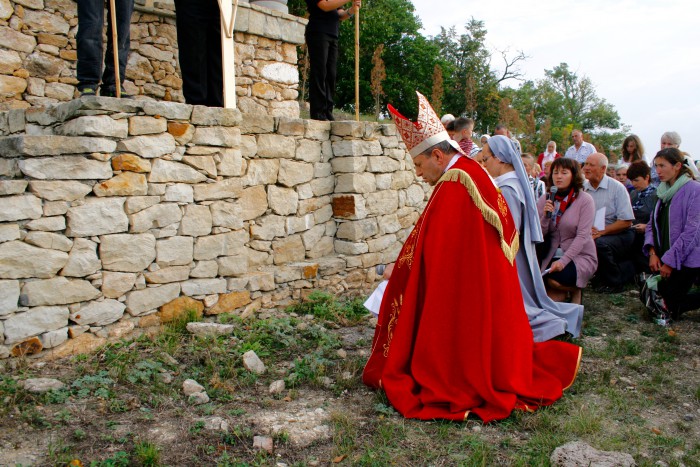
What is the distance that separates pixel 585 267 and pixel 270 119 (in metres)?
3.38

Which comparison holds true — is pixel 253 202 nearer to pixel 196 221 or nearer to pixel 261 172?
pixel 261 172

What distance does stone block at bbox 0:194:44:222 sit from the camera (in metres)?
3.62

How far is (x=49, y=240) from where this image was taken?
3787 mm

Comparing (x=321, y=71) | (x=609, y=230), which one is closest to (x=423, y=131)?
(x=321, y=71)

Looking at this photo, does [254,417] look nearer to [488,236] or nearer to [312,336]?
[312,336]

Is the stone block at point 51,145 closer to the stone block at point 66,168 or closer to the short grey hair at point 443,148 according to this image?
the stone block at point 66,168

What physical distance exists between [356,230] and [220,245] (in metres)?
1.77

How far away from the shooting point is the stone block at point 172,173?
4.32 metres

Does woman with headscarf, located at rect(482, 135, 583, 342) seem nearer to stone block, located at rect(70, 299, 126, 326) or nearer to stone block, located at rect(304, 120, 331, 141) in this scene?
stone block, located at rect(304, 120, 331, 141)

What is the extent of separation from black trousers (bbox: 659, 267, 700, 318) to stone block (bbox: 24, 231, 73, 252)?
17.1ft

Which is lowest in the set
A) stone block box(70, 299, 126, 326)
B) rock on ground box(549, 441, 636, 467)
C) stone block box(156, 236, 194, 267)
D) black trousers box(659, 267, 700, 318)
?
rock on ground box(549, 441, 636, 467)

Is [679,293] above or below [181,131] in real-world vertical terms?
below

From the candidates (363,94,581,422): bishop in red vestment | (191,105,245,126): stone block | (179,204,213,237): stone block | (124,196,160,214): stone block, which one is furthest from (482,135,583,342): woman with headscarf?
(124,196,160,214): stone block

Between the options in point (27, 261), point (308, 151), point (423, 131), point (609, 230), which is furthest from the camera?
point (609, 230)
